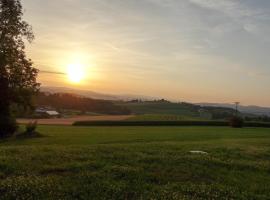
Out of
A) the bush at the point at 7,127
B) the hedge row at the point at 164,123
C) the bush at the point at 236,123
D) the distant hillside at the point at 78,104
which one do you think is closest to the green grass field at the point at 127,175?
the bush at the point at 7,127

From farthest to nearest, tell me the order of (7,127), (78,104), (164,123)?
(78,104) → (164,123) → (7,127)

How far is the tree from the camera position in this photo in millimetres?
54094

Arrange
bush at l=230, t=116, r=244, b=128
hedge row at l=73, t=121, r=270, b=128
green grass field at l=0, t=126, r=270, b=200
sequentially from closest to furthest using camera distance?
1. green grass field at l=0, t=126, r=270, b=200
2. bush at l=230, t=116, r=244, b=128
3. hedge row at l=73, t=121, r=270, b=128

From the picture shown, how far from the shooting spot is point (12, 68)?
184 feet

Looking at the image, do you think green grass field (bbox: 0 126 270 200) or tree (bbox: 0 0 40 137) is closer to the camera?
green grass field (bbox: 0 126 270 200)

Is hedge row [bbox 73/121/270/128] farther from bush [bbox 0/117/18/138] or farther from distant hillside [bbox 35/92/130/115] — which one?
distant hillside [bbox 35/92/130/115]

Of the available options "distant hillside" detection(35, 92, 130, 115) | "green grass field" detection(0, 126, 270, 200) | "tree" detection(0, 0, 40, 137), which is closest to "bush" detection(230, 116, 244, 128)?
"tree" detection(0, 0, 40, 137)

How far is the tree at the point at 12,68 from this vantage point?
54.1 m

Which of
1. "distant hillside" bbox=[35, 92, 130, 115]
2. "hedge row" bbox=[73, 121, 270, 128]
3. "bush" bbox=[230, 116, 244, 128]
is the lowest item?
"hedge row" bbox=[73, 121, 270, 128]

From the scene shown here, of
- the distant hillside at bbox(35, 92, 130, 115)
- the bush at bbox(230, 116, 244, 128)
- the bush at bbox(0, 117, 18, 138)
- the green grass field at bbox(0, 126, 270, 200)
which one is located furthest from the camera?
the distant hillside at bbox(35, 92, 130, 115)

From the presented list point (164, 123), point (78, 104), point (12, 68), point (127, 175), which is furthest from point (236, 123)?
point (78, 104)

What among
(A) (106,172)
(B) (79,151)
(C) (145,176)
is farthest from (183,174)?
(B) (79,151)

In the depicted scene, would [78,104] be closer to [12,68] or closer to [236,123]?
[236,123]

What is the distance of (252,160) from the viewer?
2108 centimetres
